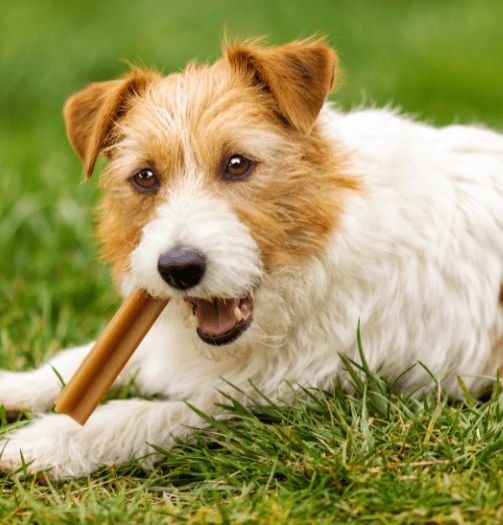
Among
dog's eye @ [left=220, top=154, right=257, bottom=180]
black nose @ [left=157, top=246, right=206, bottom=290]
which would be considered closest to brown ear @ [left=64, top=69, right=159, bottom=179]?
dog's eye @ [left=220, top=154, right=257, bottom=180]

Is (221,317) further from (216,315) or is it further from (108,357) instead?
(108,357)

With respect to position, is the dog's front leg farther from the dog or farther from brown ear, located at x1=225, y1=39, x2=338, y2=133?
brown ear, located at x1=225, y1=39, x2=338, y2=133

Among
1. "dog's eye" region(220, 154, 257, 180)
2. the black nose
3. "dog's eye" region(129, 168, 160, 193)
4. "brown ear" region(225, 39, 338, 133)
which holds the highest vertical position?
"brown ear" region(225, 39, 338, 133)

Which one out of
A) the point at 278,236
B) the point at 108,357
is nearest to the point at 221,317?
the point at 278,236

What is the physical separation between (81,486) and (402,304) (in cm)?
160

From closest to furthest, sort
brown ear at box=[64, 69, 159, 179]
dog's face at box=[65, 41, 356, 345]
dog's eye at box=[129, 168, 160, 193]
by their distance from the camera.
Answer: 1. dog's face at box=[65, 41, 356, 345]
2. dog's eye at box=[129, 168, 160, 193]
3. brown ear at box=[64, 69, 159, 179]

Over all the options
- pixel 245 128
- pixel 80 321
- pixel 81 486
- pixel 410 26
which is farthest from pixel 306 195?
pixel 410 26

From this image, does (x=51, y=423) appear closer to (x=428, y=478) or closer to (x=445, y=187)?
(x=428, y=478)

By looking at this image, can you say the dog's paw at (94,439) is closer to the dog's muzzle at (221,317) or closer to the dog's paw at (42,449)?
the dog's paw at (42,449)

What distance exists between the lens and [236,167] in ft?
8.58

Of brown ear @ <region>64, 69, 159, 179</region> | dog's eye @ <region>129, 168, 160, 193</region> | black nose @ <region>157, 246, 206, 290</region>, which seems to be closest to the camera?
black nose @ <region>157, 246, 206, 290</region>

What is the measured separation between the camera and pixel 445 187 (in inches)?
114

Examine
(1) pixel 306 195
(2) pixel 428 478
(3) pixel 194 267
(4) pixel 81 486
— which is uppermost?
(1) pixel 306 195

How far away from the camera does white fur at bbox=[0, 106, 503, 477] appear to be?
2713mm
